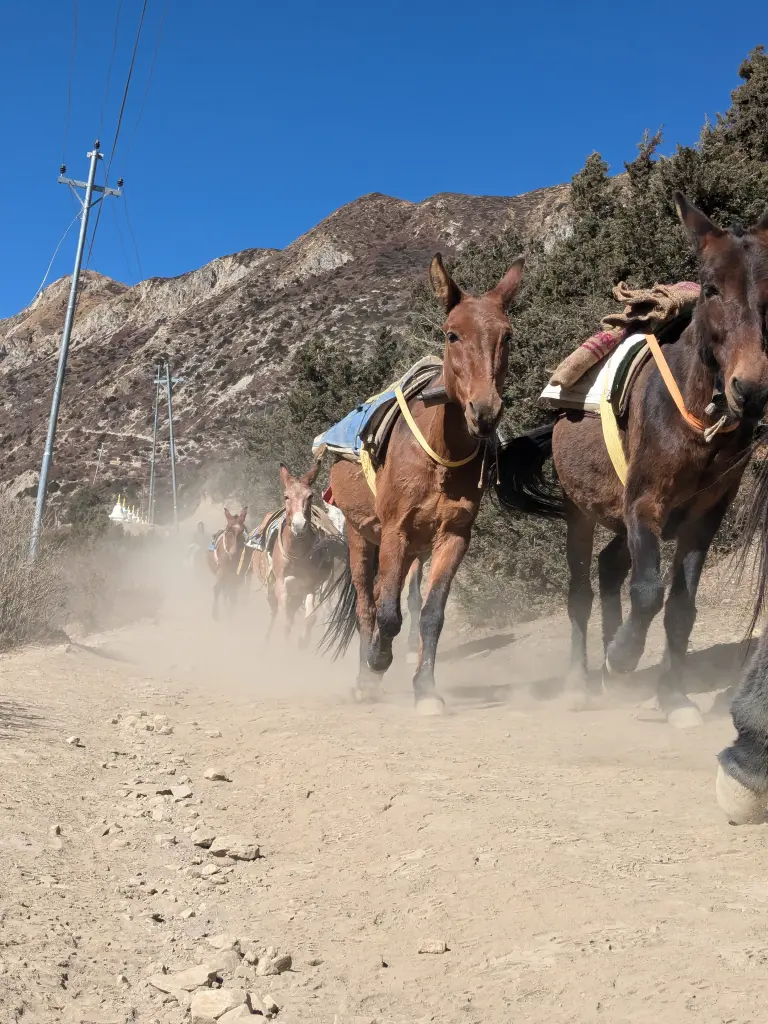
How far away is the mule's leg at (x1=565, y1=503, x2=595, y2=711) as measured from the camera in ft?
23.1

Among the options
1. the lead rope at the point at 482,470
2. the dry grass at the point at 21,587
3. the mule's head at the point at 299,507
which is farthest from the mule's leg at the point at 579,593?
the dry grass at the point at 21,587

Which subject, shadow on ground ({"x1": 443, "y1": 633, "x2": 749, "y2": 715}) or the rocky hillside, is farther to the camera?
the rocky hillside

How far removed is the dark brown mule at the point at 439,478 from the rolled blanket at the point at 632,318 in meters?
0.63

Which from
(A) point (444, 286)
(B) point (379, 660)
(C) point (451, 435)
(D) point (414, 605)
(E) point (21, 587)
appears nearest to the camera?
(A) point (444, 286)

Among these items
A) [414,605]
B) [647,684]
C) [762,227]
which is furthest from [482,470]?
[414,605]

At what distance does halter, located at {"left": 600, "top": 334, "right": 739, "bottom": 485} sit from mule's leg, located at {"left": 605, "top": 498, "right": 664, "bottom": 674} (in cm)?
34

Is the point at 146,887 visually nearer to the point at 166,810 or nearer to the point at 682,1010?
the point at 166,810

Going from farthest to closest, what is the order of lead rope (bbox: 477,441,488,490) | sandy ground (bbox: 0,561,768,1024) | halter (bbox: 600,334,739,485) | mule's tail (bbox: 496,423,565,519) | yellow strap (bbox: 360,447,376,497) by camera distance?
mule's tail (bbox: 496,423,565,519), yellow strap (bbox: 360,447,376,497), lead rope (bbox: 477,441,488,490), halter (bbox: 600,334,739,485), sandy ground (bbox: 0,561,768,1024)

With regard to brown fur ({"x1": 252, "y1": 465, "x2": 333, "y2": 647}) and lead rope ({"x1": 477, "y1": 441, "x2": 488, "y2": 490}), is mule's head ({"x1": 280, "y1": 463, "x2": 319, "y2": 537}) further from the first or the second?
lead rope ({"x1": 477, "y1": 441, "x2": 488, "y2": 490})

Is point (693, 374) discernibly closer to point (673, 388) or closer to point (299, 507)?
point (673, 388)

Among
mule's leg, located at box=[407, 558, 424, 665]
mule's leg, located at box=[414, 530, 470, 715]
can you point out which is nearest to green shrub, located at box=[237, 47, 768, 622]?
mule's leg, located at box=[407, 558, 424, 665]

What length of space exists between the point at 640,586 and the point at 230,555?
1618cm

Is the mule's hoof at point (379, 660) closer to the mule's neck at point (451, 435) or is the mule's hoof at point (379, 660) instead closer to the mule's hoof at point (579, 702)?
the mule's hoof at point (579, 702)

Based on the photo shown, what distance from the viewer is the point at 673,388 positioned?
219 inches
